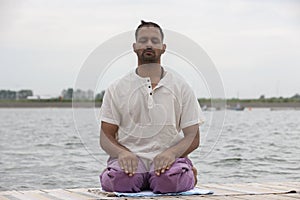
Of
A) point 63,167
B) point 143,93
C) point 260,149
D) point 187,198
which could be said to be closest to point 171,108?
point 143,93

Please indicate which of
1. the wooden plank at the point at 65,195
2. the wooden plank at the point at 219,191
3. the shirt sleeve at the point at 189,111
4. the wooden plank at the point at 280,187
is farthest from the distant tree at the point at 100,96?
the wooden plank at the point at 280,187

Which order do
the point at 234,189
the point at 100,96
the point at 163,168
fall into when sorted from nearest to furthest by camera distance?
the point at 163,168 < the point at 100,96 < the point at 234,189

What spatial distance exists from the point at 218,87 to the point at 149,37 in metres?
0.63

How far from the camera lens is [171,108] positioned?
205 inches

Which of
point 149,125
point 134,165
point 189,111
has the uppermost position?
point 189,111

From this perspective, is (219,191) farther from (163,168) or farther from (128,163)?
(128,163)

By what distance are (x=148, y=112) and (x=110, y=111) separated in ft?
0.89

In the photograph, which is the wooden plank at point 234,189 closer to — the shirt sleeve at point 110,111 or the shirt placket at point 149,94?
the shirt placket at point 149,94

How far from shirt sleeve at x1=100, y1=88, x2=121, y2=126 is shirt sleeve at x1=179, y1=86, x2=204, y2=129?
46cm

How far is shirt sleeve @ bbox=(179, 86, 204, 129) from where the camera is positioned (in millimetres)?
5227

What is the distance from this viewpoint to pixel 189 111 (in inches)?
206

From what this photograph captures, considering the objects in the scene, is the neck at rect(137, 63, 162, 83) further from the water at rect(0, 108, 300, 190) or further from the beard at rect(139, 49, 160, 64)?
the water at rect(0, 108, 300, 190)

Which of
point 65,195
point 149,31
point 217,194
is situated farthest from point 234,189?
point 149,31

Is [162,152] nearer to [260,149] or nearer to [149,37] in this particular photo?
[149,37]
